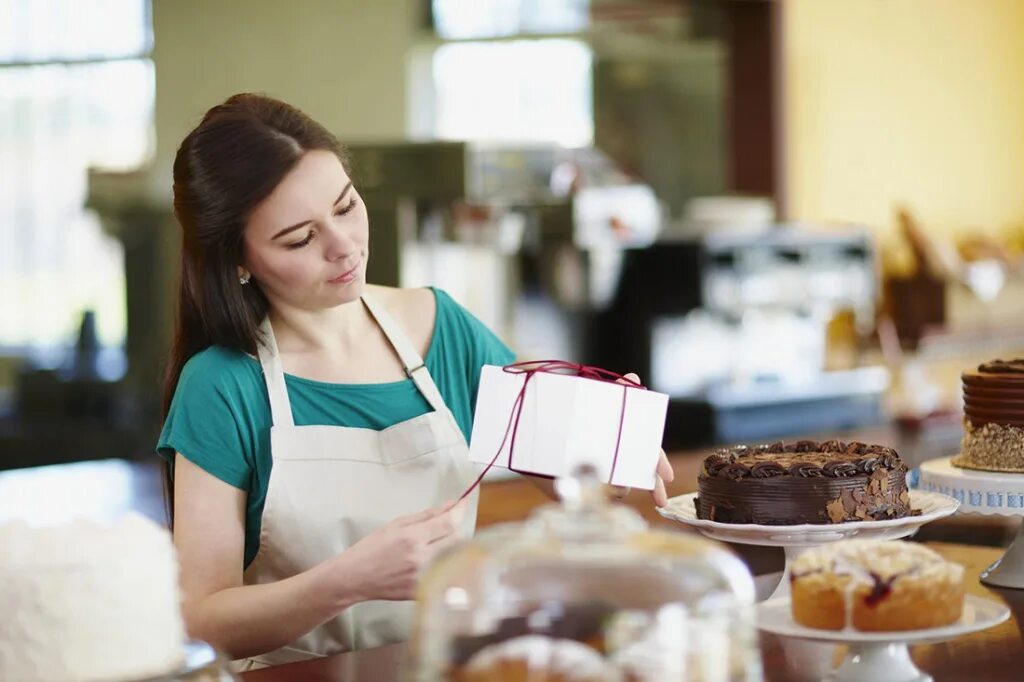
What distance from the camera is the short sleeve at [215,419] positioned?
6.75 ft

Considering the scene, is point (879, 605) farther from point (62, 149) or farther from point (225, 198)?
point (62, 149)

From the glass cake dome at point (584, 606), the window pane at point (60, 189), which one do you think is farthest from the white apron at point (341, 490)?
the window pane at point (60, 189)

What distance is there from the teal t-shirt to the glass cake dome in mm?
994

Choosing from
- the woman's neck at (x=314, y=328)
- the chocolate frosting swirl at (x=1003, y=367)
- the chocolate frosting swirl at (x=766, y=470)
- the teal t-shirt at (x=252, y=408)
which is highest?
the woman's neck at (x=314, y=328)

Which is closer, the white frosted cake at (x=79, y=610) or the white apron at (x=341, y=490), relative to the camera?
the white frosted cake at (x=79, y=610)

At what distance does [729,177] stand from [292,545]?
4.64 metres

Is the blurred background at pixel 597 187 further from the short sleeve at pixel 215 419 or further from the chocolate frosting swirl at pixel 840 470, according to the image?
the chocolate frosting swirl at pixel 840 470

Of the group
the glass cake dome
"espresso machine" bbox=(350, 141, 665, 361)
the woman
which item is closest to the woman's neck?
the woman

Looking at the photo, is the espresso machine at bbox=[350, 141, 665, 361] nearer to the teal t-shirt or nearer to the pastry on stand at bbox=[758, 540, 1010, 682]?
the teal t-shirt

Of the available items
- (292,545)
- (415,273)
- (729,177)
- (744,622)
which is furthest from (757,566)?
(729,177)

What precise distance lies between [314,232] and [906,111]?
5.34 meters

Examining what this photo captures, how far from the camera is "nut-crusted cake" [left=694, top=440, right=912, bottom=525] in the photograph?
1876mm

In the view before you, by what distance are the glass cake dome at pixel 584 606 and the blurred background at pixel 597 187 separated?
13.9ft

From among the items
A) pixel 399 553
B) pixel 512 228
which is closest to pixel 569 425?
pixel 399 553
